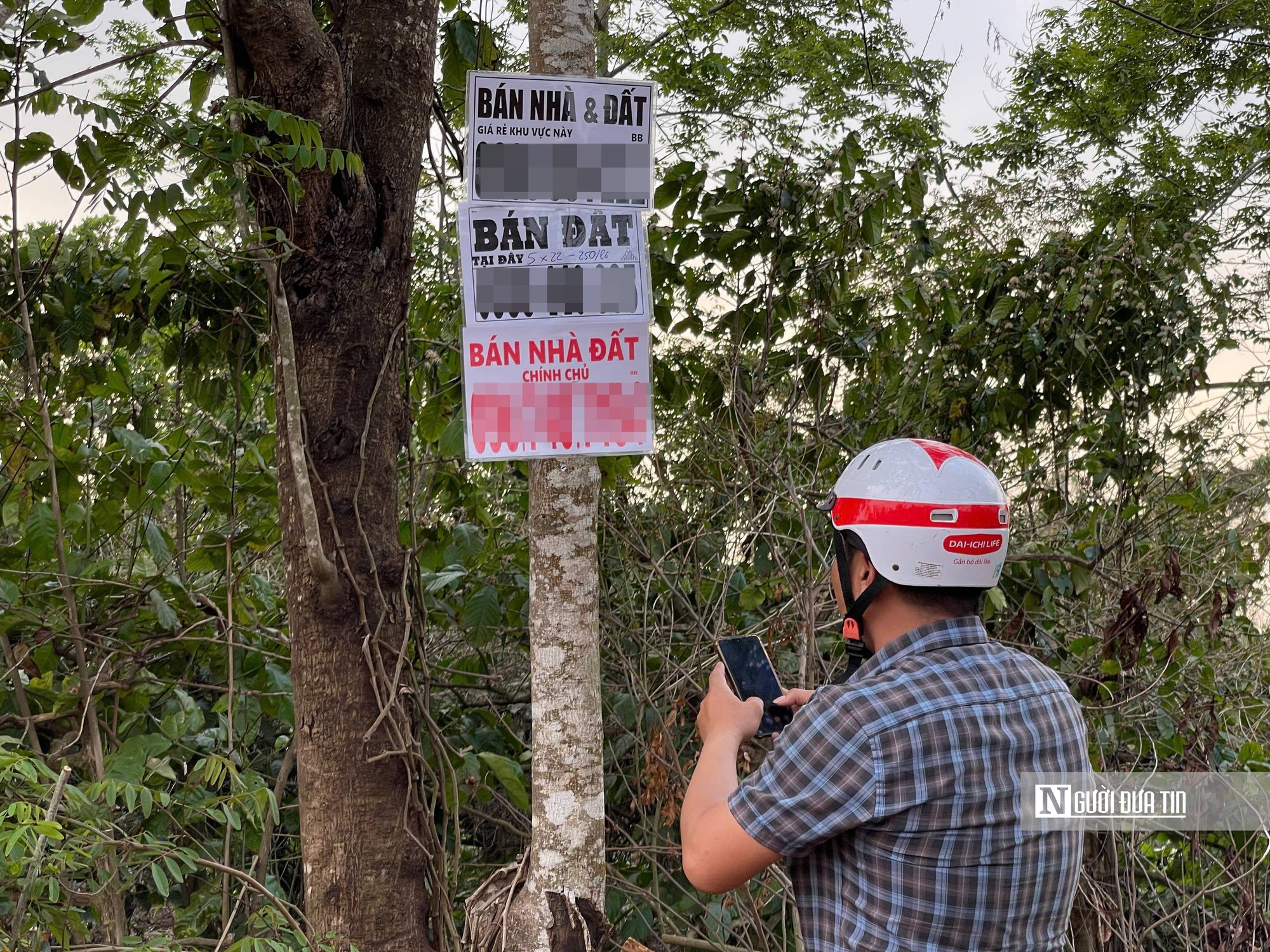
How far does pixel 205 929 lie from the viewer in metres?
3.18

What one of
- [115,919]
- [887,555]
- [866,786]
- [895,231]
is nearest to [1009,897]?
[866,786]

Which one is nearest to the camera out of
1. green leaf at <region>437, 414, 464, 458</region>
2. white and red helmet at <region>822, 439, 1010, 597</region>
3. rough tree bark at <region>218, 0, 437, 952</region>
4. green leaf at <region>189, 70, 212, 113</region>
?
white and red helmet at <region>822, 439, 1010, 597</region>

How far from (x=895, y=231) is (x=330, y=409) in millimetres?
3750

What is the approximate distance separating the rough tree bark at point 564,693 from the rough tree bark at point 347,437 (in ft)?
1.21

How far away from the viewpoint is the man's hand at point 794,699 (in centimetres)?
190

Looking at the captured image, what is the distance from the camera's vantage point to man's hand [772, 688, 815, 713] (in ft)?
6.24

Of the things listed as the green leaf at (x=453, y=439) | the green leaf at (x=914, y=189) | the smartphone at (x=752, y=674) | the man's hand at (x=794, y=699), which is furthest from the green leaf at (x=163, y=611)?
the green leaf at (x=914, y=189)

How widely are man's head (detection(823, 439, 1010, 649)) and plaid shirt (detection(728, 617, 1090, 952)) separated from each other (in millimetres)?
175

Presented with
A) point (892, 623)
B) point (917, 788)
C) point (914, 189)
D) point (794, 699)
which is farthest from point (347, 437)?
point (914, 189)

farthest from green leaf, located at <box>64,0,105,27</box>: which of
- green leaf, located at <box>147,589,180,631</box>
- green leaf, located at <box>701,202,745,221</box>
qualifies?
green leaf, located at <box>701,202,745,221</box>

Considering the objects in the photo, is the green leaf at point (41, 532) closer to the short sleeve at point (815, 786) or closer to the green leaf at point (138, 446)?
the green leaf at point (138, 446)

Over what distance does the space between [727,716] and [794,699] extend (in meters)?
0.17

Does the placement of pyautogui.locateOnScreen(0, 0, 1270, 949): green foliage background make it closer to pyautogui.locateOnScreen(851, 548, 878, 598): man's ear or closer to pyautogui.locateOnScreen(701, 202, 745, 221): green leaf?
pyautogui.locateOnScreen(701, 202, 745, 221): green leaf

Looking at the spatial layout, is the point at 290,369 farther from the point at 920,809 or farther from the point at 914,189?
the point at 914,189
